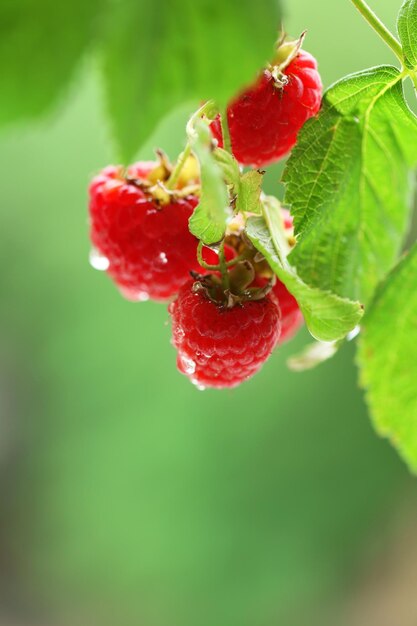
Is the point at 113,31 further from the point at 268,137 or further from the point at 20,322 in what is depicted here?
the point at 20,322

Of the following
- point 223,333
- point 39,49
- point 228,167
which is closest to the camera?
point 39,49

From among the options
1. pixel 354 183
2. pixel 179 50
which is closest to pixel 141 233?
pixel 354 183

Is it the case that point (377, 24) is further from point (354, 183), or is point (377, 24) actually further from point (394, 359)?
point (394, 359)

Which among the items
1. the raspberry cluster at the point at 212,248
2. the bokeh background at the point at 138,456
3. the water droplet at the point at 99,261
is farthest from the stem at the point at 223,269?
the bokeh background at the point at 138,456

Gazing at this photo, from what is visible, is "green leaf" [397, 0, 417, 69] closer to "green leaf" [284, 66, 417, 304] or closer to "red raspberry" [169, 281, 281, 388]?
"green leaf" [284, 66, 417, 304]

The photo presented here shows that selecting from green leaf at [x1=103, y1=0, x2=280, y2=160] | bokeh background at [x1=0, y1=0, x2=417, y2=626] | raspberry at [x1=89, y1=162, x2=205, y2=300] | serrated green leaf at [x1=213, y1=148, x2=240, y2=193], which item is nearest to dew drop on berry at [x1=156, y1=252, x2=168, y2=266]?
raspberry at [x1=89, y1=162, x2=205, y2=300]

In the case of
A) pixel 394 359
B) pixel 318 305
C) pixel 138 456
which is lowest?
pixel 138 456

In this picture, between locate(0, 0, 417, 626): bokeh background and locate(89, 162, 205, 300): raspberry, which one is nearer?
locate(89, 162, 205, 300): raspberry
